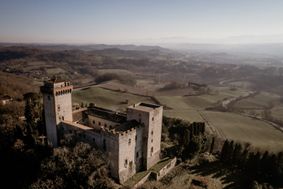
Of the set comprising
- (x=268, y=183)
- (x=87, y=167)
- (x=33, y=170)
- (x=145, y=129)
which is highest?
(x=145, y=129)

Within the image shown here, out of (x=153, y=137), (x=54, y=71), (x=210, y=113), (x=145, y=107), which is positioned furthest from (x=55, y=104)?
(x=54, y=71)

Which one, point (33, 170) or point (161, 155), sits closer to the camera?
point (33, 170)

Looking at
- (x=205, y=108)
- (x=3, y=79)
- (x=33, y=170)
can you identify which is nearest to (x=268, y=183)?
(x=33, y=170)

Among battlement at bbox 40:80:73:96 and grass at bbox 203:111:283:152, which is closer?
battlement at bbox 40:80:73:96

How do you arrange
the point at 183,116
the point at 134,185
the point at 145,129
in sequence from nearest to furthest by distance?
the point at 134,185, the point at 145,129, the point at 183,116

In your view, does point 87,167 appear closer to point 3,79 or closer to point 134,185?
point 134,185

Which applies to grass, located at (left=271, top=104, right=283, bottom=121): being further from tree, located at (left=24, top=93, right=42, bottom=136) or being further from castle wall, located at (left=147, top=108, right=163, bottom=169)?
tree, located at (left=24, top=93, right=42, bottom=136)

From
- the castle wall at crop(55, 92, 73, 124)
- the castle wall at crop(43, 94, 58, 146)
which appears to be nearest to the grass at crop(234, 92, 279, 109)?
the castle wall at crop(55, 92, 73, 124)

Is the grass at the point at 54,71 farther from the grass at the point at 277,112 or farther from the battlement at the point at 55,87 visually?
the grass at the point at 277,112
